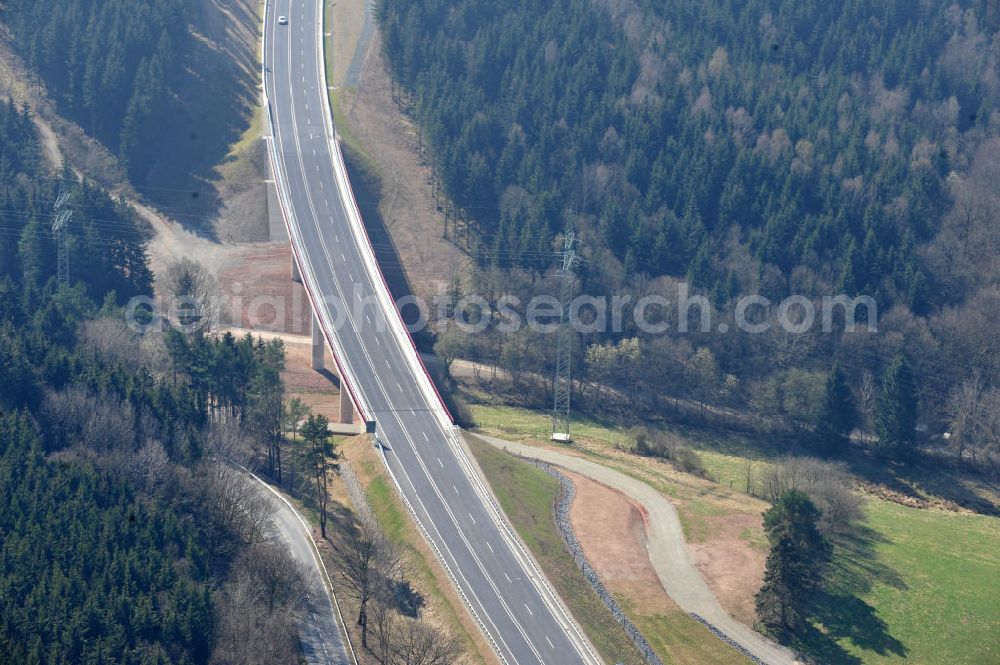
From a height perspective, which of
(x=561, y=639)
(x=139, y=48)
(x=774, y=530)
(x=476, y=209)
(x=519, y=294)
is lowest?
(x=561, y=639)

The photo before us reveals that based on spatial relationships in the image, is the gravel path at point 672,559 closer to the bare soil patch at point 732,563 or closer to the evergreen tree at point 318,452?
the bare soil patch at point 732,563

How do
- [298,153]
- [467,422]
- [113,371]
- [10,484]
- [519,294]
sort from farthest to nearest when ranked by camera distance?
[298,153], [519,294], [467,422], [113,371], [10,484]

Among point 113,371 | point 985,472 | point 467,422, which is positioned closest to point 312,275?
point 467,422

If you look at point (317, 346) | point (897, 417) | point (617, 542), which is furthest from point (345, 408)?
point (897, 417)

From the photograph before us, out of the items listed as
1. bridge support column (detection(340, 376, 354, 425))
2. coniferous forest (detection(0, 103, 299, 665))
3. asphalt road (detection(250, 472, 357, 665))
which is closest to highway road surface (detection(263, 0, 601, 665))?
bridge support column (detection(340, 376, 354, 425))

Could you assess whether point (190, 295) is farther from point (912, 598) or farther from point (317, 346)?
point (912, 598)

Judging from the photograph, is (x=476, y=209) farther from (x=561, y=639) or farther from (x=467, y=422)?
(x=561, y=639)
